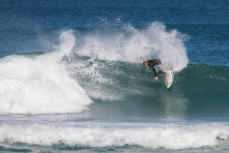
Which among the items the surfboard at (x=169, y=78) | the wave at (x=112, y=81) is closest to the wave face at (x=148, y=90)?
the wave at (x=112, y=81)

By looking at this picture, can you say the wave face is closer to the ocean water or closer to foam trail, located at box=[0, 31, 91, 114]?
the ocean water

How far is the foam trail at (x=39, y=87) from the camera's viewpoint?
68.8 ft

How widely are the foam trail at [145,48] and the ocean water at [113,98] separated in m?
0.04

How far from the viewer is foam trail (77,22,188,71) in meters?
25.5

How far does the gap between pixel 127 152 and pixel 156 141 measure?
36.6 inches

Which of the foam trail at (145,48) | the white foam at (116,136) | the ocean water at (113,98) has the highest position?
the foam trail at (145,48)

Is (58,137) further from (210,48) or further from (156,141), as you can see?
(210,48)

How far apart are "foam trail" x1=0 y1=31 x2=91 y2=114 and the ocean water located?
3 centimetres

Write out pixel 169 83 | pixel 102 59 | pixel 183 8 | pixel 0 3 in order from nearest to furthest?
pixel 169 83 < pixel 102 59 < pixel 183 8 < pixel 0 3

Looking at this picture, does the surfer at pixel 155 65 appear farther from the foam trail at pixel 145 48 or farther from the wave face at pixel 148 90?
the foam trail at pixel 145 48

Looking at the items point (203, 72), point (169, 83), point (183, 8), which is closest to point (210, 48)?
point (203, 72)

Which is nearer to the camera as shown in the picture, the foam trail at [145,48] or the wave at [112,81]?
the wave at [112,81]

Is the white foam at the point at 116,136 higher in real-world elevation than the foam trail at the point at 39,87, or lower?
lower

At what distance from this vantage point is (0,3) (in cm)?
7156
